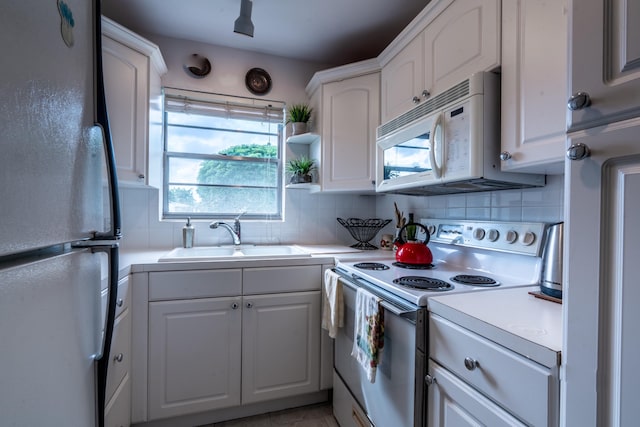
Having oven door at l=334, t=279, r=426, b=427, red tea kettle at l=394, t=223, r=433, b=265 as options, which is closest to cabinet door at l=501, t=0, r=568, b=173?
red tea kettle at l=394, t=223, r=433, b=265

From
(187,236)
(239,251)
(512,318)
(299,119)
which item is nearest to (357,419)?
(512,318)

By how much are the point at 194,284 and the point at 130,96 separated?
1.17 metres

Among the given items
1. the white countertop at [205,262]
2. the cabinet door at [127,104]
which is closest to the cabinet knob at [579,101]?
the white countertop at [205,262]

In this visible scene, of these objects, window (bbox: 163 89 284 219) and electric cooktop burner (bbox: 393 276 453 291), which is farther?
window (bbox: 163 89 284 219)

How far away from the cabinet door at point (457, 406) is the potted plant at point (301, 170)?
1517 mm

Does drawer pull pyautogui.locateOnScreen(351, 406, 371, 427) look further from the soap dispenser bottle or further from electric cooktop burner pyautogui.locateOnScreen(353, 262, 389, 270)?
the soap dispenser bottle

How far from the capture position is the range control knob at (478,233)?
4.79 ft

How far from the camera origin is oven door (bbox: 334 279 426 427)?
1028mm

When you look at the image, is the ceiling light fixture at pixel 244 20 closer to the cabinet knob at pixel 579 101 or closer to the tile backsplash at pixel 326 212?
the tile backsplash at pixel 326 212

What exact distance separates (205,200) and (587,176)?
227 centimetres

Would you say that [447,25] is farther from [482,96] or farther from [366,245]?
[366,245]

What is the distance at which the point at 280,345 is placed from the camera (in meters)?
1.74

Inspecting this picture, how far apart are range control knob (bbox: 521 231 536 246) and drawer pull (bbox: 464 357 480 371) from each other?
66 cm

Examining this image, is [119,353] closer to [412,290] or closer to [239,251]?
[239,251]
